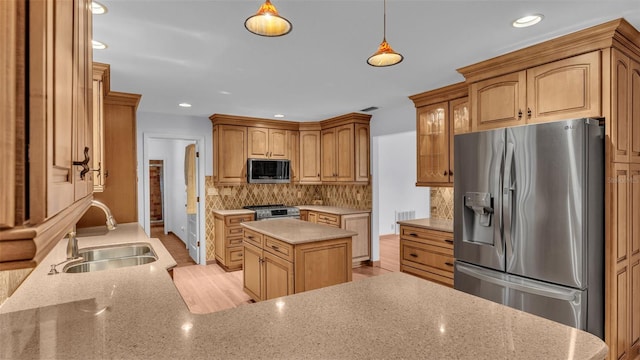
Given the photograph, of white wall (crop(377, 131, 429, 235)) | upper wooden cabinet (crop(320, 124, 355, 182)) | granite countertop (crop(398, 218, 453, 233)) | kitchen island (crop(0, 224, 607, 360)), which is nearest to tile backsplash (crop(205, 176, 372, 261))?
upper wooden cabinet (crop(320, 124, 355, 182))

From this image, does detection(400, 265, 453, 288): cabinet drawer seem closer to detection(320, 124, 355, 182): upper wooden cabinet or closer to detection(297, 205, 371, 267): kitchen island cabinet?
detection(297, 205, 371, 267): kitchen island cabinet

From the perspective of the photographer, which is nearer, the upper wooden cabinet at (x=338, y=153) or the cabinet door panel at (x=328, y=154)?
the upper wooden cabinet at (x=338, y=153)

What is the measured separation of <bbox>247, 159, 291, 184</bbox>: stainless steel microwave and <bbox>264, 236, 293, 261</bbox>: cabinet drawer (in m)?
2.29

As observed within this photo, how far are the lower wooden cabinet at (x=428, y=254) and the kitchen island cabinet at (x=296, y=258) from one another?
3.20 ft

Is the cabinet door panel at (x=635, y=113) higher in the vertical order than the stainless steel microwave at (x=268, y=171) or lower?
higher

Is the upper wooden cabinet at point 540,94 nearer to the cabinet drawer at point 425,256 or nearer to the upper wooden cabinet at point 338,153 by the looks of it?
the cabinet drawer at point 425,256

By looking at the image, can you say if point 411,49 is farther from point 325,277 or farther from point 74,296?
point 74,296

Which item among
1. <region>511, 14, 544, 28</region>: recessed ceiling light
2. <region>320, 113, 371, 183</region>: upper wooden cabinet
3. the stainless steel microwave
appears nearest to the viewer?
<region>511, 14, 544, 28</region>: recessed ceiling light

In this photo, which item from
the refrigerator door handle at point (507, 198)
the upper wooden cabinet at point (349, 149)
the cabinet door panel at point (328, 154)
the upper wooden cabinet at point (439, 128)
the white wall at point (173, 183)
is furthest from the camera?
the white wall at point (173, 183)

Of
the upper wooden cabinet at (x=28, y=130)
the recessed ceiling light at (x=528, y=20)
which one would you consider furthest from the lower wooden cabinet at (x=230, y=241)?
the upper wooden cabinet at (x=28, y=130)

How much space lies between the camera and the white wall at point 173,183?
6.92 meters

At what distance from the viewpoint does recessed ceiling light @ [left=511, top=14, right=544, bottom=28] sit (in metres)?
1.99

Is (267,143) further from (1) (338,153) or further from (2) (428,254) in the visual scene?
(2) (428,254)

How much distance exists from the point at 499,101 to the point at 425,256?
1699 millimetres
